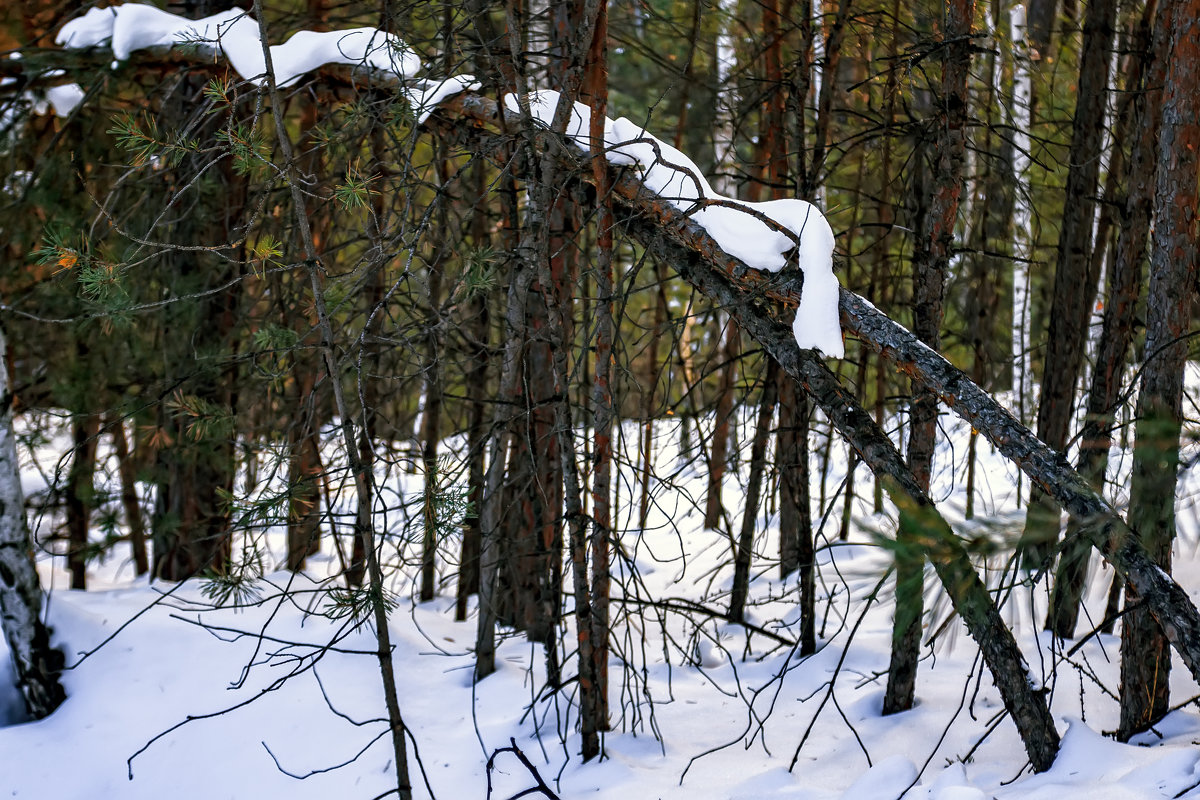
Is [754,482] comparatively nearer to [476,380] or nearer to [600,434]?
[476,380]

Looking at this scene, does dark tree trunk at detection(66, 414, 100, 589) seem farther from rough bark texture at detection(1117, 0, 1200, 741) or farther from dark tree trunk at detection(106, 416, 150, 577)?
rough bark texture at detection(1117, 0, 1200, 741)

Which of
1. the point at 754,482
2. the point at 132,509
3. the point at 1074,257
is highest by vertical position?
the point at 1074,257

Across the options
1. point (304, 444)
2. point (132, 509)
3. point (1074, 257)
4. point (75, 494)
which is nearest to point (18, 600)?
Result: point (304, 444)

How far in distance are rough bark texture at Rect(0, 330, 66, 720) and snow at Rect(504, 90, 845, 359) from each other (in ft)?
9.33

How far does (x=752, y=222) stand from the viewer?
10.1 ft

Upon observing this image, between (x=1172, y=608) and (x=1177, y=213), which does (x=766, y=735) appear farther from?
(x=1177, y=213)

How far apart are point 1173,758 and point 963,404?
1.14 metres

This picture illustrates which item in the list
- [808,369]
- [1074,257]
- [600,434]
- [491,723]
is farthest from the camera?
[1074,257]

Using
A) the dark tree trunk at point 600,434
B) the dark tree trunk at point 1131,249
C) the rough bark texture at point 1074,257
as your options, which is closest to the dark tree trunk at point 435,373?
the dark tree trunk at point 600,434

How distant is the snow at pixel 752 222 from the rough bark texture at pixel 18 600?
2844mm

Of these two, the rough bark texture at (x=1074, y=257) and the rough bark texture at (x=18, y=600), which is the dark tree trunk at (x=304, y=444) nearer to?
the rough bark texture at (x=18, y=600)

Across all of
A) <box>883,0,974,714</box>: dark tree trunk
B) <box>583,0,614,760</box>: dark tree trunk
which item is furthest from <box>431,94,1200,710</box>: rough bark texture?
<box>883,0,974,714</box>: dark tree trunk

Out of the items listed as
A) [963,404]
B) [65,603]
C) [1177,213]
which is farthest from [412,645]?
[1177,213]

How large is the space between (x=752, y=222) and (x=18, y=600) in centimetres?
374
